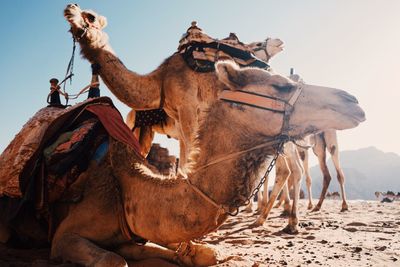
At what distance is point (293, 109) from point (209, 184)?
2.43 ft

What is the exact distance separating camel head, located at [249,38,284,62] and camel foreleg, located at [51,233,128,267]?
13.7 ft

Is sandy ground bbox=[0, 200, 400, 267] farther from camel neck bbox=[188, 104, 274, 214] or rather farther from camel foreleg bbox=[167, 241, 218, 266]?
camel neck bbox=[188, 104, 274, 214]

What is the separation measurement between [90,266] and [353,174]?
299 ft

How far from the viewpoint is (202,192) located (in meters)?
1.92

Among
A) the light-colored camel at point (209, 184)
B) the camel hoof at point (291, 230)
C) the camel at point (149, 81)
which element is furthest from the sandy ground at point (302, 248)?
the camel at point (149, 81)

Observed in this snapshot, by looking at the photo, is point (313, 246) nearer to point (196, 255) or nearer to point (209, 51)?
point (196, 255)

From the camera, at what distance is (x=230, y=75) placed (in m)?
2.10

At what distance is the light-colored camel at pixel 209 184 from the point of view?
6.23 feet

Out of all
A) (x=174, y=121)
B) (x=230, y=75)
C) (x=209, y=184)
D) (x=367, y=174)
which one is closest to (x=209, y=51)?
(x=174, y=121)

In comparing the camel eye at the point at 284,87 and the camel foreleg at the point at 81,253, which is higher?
the camel eye at the point at 284,87

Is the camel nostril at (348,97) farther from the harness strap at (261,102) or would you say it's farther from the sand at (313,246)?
the sand at (313,246)

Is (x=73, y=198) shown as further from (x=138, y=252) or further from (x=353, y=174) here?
(x=353, y=174)

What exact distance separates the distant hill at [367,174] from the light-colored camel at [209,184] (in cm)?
6340

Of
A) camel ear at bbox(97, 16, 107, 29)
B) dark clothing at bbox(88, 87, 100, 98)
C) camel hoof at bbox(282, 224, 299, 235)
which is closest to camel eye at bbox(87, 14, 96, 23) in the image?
camel ear at bbox(97, 16, 107, 29)
